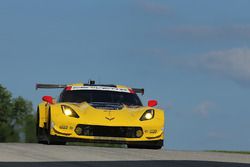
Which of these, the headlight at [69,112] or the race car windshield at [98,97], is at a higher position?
the race car windshield at [98,97]

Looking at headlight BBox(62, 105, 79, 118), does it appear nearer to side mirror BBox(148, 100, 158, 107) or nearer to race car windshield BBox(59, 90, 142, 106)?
race car windshield BBox(59, 90, 142, 106)

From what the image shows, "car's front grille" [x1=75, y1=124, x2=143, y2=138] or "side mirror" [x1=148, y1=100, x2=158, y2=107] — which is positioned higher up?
"side mirror" [x1=148, y1=100, x2=158, y2=107]

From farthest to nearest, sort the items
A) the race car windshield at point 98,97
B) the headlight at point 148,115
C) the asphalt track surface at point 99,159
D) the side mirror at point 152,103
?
the race car windshield at point 98,97
the side mirror at point 152,103
the headlight at point 148,115
the asphalt track surface at point 99,159

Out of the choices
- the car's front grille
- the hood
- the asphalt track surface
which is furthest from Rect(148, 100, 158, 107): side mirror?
the asphalt track surface

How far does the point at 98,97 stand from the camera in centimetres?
1858

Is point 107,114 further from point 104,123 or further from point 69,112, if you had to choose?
point 69,112

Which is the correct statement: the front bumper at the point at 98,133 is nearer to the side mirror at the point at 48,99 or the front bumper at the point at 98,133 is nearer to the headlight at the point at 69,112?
the headlight at the point at 69,112

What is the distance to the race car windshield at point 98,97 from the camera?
18500mm

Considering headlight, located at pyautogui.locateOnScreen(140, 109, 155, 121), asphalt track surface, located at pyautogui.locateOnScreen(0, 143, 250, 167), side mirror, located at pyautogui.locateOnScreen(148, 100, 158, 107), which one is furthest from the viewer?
side mirror, located at pyautogui.locateOnScreen(148, 100, 158, 107)

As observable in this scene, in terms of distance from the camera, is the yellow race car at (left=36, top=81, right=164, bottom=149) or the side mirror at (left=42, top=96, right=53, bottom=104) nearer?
the yellow race car at (left=36, top=81, right=164, bottom=149)

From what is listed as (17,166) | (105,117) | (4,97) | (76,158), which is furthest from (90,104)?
(4,97)

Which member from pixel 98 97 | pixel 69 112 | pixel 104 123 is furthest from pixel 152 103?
pixel 69 112

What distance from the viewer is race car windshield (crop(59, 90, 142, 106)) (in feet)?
60.7

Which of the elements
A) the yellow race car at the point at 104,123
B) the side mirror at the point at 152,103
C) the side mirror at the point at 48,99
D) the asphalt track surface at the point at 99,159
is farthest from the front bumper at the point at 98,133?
the asphalt track surface at the point at 99,159
